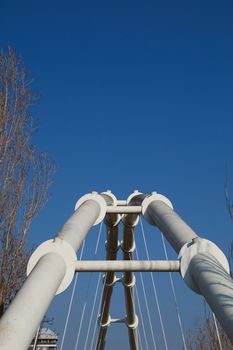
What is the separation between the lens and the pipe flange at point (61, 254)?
339 centimetres

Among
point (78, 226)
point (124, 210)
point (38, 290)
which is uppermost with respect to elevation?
point (124, 210)

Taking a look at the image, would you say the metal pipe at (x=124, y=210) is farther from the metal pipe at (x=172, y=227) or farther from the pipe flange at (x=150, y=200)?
the metal pipe at (x=172, y=227)

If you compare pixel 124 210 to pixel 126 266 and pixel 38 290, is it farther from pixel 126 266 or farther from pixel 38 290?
pixel 38 290

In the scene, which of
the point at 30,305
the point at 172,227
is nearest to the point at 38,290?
the point at 30,305

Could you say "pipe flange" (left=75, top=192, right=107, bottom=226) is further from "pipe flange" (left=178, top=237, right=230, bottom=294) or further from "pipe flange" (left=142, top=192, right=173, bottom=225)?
"pipe flange" (left=178, top=237, right=230, bottom=294)

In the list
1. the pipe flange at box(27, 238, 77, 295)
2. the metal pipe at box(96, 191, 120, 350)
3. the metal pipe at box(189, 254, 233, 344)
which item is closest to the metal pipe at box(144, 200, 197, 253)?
the metal pipe at box(189, 254, 233, 344)

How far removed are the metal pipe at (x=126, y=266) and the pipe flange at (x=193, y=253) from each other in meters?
0.16

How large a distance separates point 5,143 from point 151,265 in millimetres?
5537

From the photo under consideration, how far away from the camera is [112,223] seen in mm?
8258

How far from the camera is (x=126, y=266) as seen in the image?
3.74 metres

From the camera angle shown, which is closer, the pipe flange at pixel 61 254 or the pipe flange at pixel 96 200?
the pipe flange at pixel 61 254

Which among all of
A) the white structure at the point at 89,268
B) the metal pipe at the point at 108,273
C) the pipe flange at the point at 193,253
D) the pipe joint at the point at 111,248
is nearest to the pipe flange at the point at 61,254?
the white structure at the point at 89,268

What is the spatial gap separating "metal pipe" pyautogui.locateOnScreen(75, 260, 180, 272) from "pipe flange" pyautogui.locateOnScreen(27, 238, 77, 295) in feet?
0.62

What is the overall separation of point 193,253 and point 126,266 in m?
0.57
